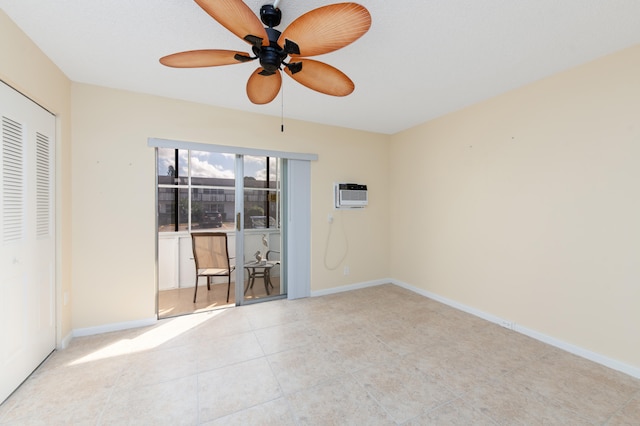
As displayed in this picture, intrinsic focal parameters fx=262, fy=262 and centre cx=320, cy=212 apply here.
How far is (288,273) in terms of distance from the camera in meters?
3.59

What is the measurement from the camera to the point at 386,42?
192 cm

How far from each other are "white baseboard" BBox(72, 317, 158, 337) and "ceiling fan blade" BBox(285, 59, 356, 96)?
9.44 ft

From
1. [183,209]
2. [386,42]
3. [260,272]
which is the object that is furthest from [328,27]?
[183,209]

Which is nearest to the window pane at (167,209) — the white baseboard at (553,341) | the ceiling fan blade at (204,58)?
the ceiling fan blade at (204,58)

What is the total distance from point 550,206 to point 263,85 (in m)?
2.73

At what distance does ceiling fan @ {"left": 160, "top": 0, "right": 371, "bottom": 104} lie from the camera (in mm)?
1108

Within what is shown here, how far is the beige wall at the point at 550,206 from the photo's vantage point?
79.9 inches

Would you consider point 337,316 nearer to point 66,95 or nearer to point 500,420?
point 500,420

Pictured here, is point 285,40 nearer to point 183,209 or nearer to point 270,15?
point 270,15

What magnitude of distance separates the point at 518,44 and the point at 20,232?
3843 mm

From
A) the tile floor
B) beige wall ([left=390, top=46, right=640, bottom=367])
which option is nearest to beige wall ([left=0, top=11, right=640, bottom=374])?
beige wall ([left=390, top=46, right=640, bottom=367])

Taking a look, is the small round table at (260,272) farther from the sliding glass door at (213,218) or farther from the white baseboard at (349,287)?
the white baseboard at (349,287)

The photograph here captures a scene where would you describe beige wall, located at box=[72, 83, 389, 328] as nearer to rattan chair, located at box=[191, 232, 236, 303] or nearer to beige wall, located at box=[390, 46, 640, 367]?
rattan chair, located at box=[191, 232, 236, 303]

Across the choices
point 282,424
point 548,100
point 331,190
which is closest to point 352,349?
point 282,424
